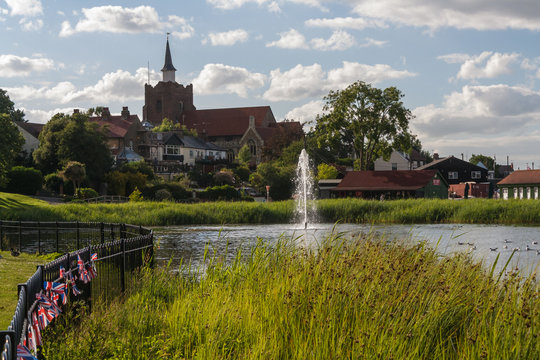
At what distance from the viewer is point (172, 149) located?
10212cm

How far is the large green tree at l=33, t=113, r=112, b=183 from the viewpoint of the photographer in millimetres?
65375

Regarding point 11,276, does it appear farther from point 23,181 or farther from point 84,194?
point 23,181

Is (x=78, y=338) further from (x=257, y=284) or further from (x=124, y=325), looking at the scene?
(x=257, y=284)

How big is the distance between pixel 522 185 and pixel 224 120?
7201cm

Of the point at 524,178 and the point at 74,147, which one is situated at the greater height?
the point at 74,147

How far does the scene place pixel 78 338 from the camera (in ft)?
24.7

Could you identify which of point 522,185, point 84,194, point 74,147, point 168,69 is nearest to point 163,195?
point 84,194

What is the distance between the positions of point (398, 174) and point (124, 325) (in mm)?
64269

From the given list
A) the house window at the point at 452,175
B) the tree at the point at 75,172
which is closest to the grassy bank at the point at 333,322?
the tree at the point at 75,172

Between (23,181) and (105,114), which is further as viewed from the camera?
(105,114)

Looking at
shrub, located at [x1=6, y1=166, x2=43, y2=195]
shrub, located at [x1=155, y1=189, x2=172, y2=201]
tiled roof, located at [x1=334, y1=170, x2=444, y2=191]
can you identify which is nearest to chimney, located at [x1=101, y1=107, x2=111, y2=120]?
shrub, located at [x1=155, y1=189, x2=172, y2=201]

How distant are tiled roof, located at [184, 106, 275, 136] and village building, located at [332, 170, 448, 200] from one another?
201ft

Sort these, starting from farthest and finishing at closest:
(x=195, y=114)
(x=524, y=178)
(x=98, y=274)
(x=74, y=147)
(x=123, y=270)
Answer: (x=195, y=114), (x=524, y=178), (x=74, y=147), (x=123, y=270), (x=98, y=274)

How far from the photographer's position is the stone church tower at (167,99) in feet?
458
